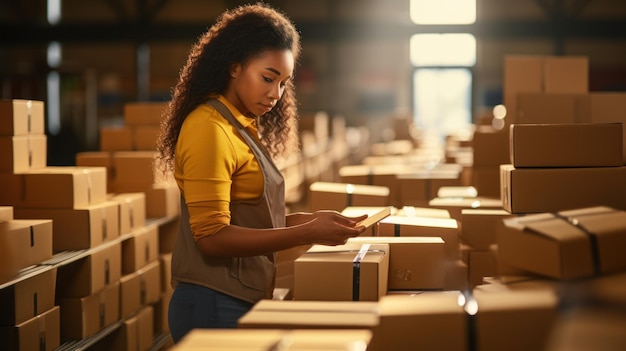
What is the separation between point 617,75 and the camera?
60.9 feet

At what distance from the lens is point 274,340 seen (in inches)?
68.1

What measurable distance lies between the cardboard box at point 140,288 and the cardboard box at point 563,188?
249 cm

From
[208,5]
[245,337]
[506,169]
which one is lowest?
[245,337]

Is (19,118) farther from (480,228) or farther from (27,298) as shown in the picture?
(480,228)

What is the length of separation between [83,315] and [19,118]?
98 cm

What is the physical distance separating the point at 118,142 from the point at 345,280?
4122 mm

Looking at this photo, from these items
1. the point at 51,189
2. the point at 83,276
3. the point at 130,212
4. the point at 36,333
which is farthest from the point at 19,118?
the point at 36,333

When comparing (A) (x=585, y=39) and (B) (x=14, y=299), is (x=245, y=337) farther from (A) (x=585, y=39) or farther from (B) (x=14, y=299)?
(A) (x=585, y=39)

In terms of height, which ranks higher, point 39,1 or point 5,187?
point 39,1

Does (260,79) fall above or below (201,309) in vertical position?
above

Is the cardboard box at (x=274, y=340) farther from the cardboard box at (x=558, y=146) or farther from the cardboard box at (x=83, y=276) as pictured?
the cardboard box at (x=83, y=276)

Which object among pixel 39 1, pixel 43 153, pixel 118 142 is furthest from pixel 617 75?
pixel 43 153

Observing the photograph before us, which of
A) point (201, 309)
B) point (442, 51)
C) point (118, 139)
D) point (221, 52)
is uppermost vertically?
point (442, 51)

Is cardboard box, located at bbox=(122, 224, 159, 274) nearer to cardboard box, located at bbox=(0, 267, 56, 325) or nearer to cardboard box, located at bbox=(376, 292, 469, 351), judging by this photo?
cardboard box, located at bbox=(0, 267, 56, 325)
